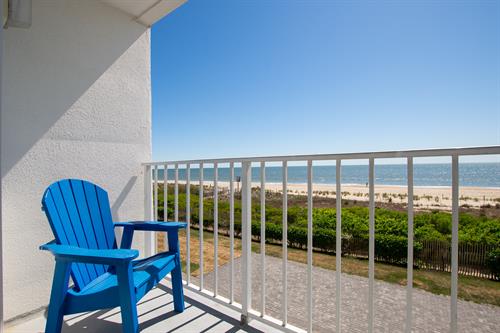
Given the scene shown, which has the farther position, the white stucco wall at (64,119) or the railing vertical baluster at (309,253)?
the white stucco wall at (64,119)

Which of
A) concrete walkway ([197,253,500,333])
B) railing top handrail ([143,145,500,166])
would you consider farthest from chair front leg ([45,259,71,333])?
concrete walkway ([197,253,500,333])

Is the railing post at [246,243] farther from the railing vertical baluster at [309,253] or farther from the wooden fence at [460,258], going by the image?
the wooden fence at [460,258]

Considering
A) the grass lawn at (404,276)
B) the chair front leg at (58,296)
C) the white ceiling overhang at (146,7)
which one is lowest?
Answer: the grass lawn at (404,276)

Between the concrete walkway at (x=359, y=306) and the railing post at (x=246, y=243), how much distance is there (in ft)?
5.93

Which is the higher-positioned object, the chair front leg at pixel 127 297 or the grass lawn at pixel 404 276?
the chair front leg at pixel 127 297

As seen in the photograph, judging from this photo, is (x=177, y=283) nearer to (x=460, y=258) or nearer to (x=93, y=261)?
(x=93, y=261)

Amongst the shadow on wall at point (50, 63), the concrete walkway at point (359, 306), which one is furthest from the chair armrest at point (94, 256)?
the concrete walkway at point (359, 306)

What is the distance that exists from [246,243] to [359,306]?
3.66 meters

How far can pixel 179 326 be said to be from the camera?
1722 mm

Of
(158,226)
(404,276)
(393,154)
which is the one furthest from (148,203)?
(404,276)

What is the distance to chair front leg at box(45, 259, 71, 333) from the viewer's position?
4.00 feet

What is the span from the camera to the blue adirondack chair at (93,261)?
1.15 m

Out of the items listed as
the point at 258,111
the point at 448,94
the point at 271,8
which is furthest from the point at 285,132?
the point at 271,8

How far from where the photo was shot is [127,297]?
1172 mm
